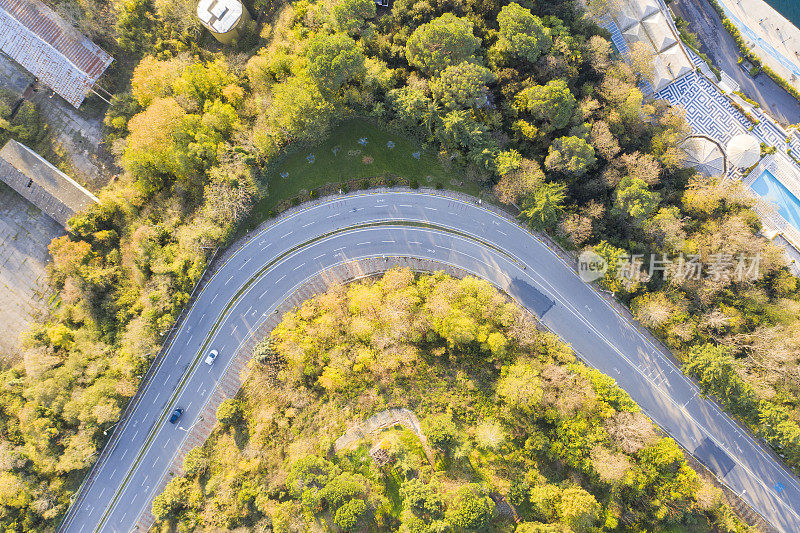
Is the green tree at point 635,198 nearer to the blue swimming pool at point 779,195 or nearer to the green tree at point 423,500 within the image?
the blue swimming pool at point 779,195

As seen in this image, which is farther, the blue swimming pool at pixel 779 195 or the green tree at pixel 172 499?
the blue swimming pool at pixel 779 195

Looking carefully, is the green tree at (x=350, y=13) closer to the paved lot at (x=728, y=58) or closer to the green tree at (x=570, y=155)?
the green tree at (x=570, y=155)

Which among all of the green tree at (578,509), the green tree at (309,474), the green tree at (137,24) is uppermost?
the green tree at (137,24)

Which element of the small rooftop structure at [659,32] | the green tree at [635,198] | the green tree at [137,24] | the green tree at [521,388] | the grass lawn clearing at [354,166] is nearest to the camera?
the green tree at [521,388]

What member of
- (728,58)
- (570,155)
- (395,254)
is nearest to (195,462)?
(395,254)

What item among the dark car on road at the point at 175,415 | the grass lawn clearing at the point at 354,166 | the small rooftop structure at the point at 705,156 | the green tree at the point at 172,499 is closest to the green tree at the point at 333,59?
the grass lawn clearing at the point at 354,166

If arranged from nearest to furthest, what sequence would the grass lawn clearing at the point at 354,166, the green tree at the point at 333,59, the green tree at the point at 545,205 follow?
1. the green tree at the point at 333,59
2. the green tree at the point at 545,205
3. the grass lawn clearing at the point at 354,166

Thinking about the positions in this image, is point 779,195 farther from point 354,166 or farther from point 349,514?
point 349,514

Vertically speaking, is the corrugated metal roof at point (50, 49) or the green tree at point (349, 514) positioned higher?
the corrugated metal roof at point (50, 49)
